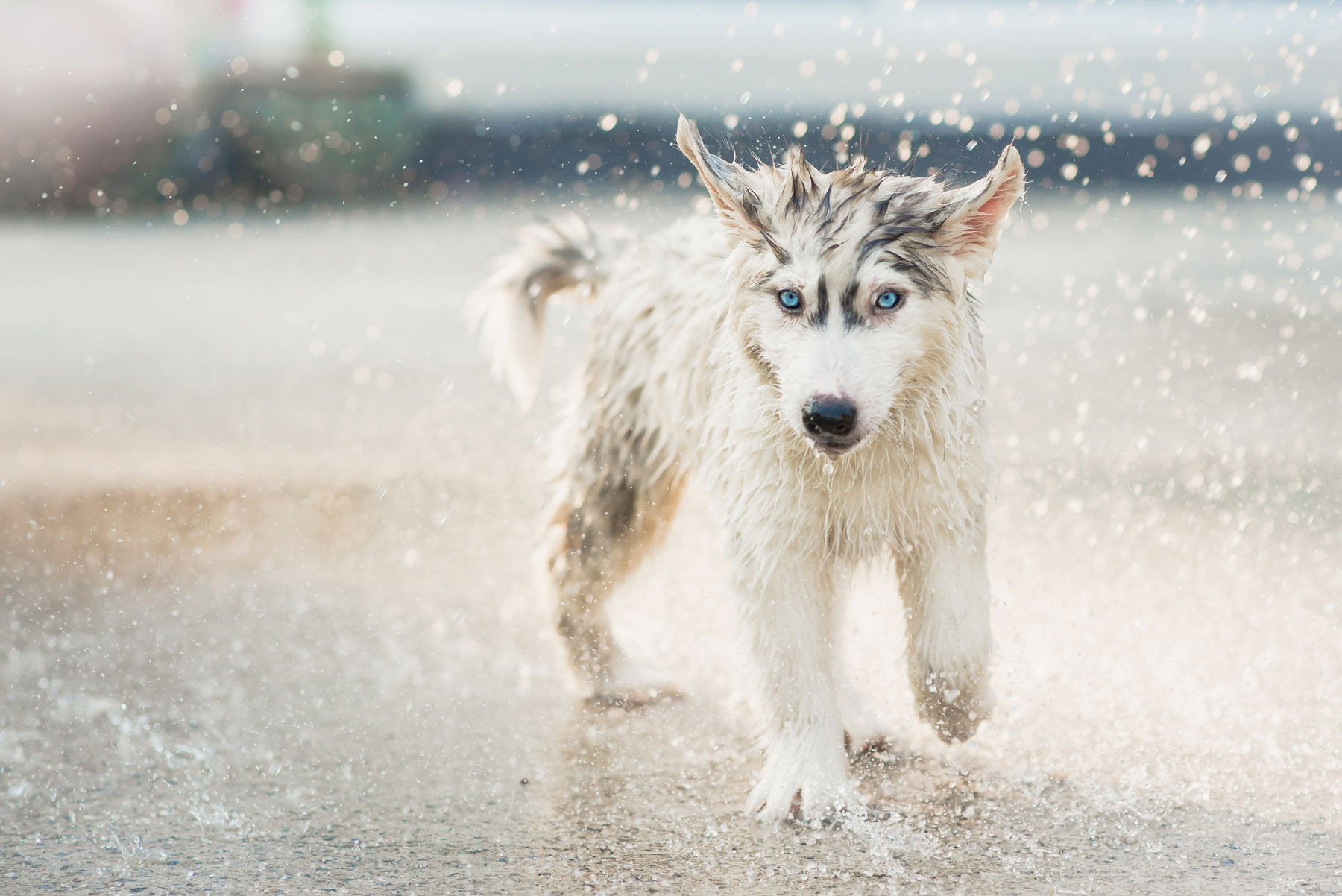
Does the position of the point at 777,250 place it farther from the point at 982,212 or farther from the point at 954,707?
the point at 954,707

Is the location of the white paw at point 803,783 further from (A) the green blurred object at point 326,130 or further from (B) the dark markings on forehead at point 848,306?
(A) the green blurred object at point 326,130

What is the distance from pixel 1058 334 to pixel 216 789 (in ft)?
26.8

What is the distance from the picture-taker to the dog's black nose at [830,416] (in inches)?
119

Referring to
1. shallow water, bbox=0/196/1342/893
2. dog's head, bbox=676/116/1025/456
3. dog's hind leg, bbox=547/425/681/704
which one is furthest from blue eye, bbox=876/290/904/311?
dog's hind leg, bbox=547/425/681/704

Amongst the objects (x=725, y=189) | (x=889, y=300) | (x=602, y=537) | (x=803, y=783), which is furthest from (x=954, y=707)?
(x=725, y=189)

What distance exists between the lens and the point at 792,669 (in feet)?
11.8

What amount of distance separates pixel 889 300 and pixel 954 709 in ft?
4.13

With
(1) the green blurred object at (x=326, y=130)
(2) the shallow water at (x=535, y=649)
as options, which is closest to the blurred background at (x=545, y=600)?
(2) the shallow water at (x=535, y=649)

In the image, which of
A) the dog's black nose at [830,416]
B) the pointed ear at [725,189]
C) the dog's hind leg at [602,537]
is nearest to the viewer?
the dog's black nose at [830,416]

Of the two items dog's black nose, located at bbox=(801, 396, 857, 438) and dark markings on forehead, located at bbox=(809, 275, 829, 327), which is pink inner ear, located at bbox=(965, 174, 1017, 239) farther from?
dog's black nose, located at bbox=(801, 396, 857, 438)

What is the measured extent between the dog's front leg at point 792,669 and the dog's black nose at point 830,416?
0.61m

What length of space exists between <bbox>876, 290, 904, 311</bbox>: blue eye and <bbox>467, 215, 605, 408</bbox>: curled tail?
1.78 m

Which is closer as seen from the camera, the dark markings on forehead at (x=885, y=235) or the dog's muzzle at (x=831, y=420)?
the dog's muzzle at (x=831, y=420)

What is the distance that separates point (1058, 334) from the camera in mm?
10312
